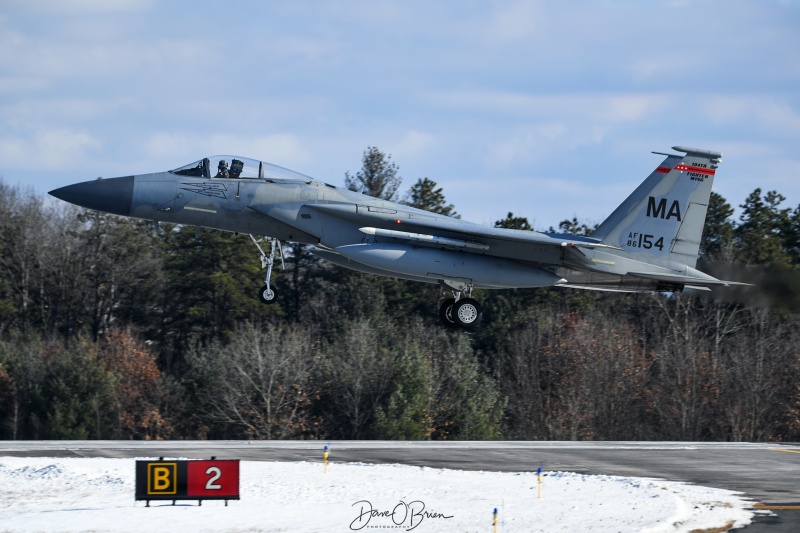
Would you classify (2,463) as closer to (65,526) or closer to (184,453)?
(184,453)

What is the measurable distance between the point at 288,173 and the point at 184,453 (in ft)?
34.9

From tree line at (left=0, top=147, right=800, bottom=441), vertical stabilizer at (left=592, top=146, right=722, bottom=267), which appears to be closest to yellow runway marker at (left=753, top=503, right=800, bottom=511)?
vertical stabilizer at (left=592, top=146, right=722, bottom=267)

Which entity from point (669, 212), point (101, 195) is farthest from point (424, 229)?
point (101, 195)

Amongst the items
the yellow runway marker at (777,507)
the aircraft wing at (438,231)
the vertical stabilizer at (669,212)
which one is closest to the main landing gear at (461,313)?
the aircraft wing at (438,231)

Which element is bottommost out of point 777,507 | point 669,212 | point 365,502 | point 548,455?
point 365,502

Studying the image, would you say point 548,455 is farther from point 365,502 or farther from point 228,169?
point 228,169

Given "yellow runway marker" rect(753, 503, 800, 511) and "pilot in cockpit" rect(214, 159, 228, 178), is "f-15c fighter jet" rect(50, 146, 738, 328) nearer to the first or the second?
"pilot in cockpit" rect(214, 159, 228, 178)

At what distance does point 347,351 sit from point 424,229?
1382 inches

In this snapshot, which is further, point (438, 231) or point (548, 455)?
point (548, 455)

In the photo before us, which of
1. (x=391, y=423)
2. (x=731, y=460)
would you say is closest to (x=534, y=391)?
(x=391, y=423)

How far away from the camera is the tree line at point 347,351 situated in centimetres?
5444

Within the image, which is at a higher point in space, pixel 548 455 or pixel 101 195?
pixel 101 195

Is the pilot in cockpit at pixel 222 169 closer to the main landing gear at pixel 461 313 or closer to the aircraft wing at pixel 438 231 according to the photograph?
the aircraft wing at pixel 438 231

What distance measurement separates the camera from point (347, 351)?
57031mm
